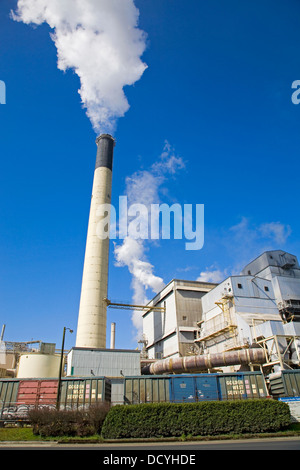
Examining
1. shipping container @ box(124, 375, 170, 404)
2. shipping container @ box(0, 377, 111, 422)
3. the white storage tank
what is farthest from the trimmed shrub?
the white storage tank

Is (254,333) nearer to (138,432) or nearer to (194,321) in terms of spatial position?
(194,321)

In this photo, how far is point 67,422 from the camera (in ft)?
50.1

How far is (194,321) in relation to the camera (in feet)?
145

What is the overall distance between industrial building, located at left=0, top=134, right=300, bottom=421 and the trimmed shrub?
3.22m

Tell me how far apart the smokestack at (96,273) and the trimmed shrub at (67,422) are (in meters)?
20.8

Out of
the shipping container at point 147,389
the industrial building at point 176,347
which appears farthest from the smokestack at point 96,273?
the shipping container at point 147,389

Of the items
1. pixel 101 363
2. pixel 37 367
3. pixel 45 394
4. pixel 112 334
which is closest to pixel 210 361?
pixel 101 363

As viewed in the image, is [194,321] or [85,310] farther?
[194,321]

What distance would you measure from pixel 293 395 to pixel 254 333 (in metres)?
10.8

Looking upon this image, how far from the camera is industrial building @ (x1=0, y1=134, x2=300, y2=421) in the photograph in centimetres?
2091

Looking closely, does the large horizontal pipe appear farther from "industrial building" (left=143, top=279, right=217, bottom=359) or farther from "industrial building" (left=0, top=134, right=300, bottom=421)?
"industrial building" (left=143, top=279, right=217, bottom=359)
